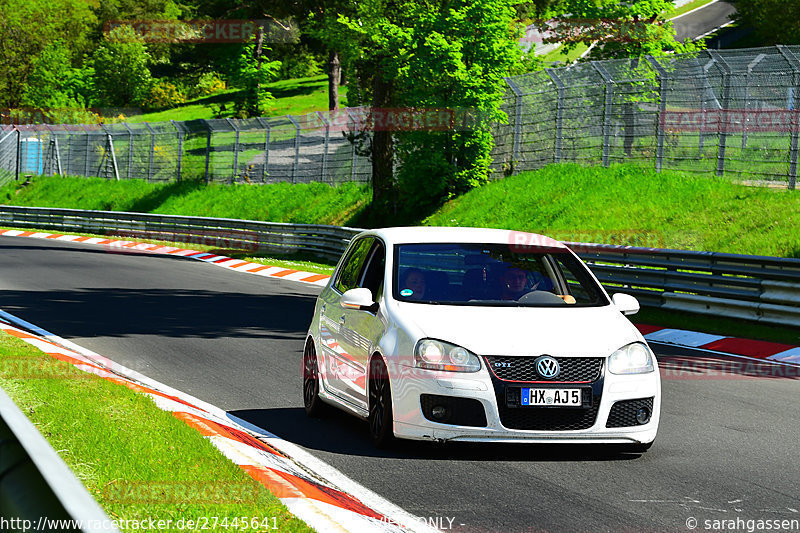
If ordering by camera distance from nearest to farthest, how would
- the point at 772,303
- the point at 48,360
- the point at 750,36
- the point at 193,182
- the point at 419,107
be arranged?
the point at 48,360 → the point at 772,303 → the point at 419,107 → the point at 193,182 → the point at 750,36

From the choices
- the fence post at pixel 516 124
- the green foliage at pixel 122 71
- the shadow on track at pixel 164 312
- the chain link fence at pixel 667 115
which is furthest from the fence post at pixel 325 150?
the green foliage at pixel 122 71

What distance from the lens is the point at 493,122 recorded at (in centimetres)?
3091

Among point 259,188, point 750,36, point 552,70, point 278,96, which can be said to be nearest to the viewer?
point 552,70

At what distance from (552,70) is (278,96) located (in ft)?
233

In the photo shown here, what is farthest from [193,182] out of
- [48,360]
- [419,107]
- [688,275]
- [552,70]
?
[48,360]

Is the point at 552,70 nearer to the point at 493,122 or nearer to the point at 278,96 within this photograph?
the point at 493,122

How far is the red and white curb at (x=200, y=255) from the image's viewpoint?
25.3 metres

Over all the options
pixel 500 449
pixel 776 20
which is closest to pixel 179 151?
pixel 776 20

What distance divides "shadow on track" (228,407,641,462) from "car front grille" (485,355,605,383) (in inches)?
23.8

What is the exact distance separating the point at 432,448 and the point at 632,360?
58.5 inches

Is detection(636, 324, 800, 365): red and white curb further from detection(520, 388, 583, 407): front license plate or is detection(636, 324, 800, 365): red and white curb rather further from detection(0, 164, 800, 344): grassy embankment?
detection(520, 388, 583, 407): front license plate

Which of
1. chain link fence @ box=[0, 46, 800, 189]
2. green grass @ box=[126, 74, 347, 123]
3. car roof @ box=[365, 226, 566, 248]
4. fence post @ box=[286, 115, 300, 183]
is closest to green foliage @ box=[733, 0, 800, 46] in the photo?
fence post @ box=[286, 115, 300, 183]

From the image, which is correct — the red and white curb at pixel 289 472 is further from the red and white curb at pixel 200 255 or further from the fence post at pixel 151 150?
the fence post at pixel 151 150

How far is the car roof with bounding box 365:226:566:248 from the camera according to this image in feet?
27.8
